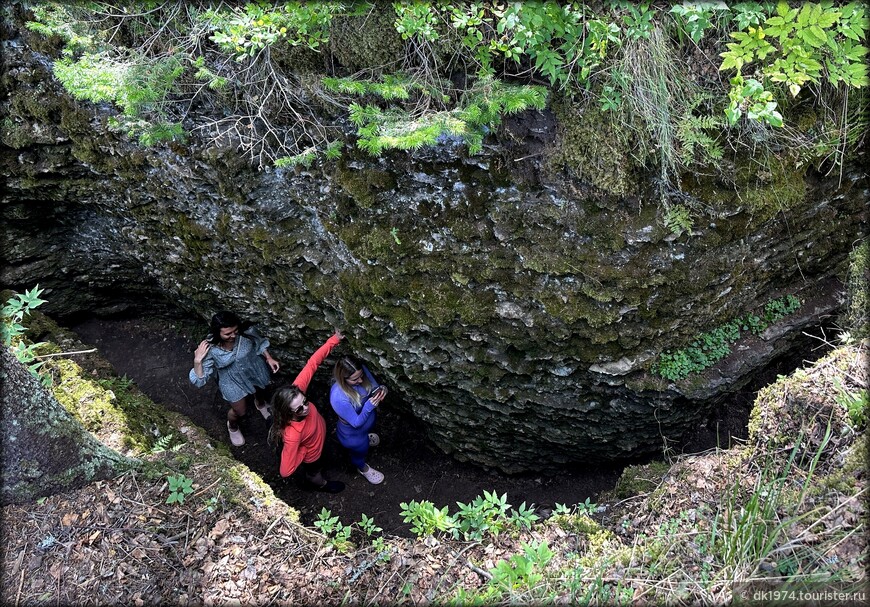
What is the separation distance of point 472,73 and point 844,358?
3.09m

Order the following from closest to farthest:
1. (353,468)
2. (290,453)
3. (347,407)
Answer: (290,453)
(347,407)
(353,468)

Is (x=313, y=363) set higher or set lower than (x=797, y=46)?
lower

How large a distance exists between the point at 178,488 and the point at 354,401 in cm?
159

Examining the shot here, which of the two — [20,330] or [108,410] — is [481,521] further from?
[20,330]

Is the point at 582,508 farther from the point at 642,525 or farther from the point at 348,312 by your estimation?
the point at 348,312

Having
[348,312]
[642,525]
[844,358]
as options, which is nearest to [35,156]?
[348,312]

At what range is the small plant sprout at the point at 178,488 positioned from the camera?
3600 mm

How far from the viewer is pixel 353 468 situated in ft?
18.6

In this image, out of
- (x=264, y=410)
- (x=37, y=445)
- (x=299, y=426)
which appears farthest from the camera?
(x=264, y=410)

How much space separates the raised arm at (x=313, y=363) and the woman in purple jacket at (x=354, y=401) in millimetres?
217

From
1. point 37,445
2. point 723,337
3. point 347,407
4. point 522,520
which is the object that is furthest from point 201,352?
point 723,337

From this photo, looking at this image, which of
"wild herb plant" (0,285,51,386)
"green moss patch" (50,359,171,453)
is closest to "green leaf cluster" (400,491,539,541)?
"green moss patch" (50,359,171,453)

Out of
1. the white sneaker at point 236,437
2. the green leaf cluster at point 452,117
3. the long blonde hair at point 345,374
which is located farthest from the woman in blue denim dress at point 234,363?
the green leaf cluster at point 452,117

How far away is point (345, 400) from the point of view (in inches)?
188
